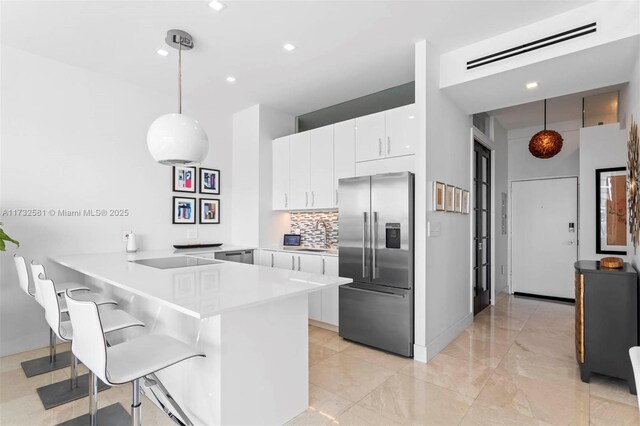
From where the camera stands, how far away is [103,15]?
271 cm

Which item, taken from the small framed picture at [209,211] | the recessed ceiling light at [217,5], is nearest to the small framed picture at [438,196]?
the recessed ceiling light at [217,5]

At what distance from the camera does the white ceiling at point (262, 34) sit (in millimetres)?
2623

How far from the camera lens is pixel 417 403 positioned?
242 cm

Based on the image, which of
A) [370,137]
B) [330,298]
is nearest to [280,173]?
[370,137]

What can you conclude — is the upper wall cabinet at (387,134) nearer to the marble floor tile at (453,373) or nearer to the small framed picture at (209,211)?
the marble floor tile at (453,373)

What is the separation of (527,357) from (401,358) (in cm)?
122

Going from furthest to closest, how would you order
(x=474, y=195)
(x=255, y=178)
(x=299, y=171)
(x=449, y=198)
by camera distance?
(x=255, y=178)
(x=299, y=171)
(x=474, y=195)
(x=449, y=198)

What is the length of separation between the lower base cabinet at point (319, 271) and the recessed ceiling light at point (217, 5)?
8.59ft

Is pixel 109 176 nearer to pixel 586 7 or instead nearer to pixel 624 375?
pixel 586 7

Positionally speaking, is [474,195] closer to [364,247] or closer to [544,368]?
[364,247]

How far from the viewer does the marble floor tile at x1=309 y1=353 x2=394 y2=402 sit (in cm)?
259

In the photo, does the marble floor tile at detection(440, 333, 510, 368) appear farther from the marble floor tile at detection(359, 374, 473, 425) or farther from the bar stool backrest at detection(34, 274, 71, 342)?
the bar stool backrest at detection(34, 274, 71, 342)

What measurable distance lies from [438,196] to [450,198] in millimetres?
362

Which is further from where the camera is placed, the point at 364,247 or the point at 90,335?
the point at 364,247
